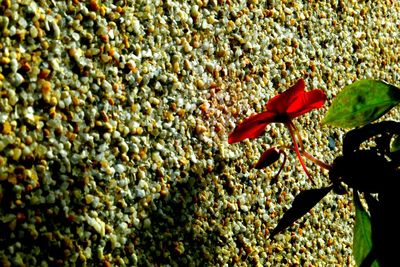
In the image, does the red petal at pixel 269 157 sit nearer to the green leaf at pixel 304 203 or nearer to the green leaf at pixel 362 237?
the green leaf at pixel 304 203

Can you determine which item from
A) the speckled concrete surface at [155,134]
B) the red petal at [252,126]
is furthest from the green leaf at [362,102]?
the speckled concrete surface at [155,134]

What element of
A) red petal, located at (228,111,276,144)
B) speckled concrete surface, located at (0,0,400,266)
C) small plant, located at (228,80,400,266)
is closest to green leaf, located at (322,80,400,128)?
small plant, located at (228,80,400,266)

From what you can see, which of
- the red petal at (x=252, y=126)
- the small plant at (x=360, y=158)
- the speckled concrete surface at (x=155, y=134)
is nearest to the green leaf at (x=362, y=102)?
the small plant at (x=360, y=158)

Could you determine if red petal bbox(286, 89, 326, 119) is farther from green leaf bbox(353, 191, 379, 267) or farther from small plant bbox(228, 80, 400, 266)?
green leaf bbox(353, 191, 379, 267)

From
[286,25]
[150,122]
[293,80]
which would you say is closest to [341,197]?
[293,80]

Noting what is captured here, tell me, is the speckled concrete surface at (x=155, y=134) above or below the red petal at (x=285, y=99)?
below

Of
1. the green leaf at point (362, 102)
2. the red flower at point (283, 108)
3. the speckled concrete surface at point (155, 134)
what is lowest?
the speckled concrete surface at point (155, 134)

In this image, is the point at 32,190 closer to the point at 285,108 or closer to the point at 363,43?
the point at 285,108

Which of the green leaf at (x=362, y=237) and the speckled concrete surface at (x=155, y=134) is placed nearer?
the speckled concrete surface at (x=155, y=134)
